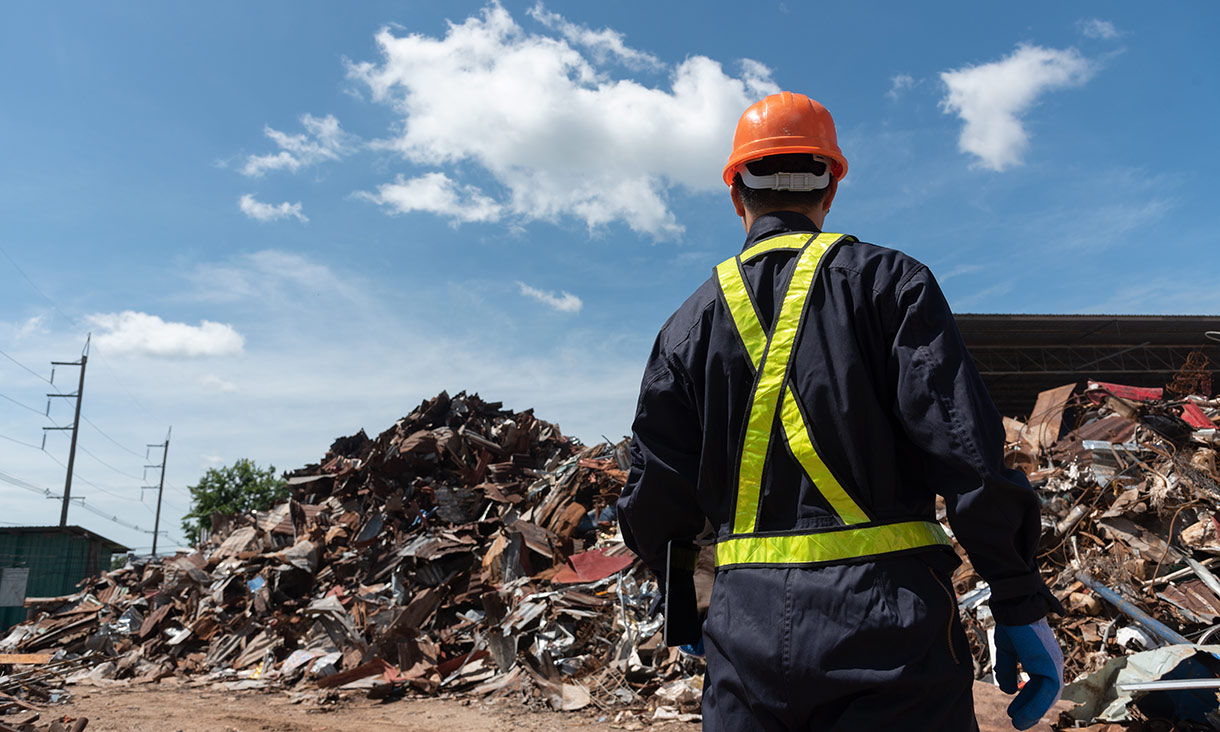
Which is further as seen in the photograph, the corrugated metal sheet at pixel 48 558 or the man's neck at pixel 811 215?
the corrugated metal sheet at pixel 48 558

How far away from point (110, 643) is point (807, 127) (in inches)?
538

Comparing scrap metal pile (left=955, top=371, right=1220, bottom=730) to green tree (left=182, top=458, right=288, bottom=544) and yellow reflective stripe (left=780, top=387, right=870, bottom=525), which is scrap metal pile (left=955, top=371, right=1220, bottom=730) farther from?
green tree (left=182, top=458, right=288, bottom=544)

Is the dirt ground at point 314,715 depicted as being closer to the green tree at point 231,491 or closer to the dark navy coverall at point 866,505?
the dark navy coverall at point 866,505

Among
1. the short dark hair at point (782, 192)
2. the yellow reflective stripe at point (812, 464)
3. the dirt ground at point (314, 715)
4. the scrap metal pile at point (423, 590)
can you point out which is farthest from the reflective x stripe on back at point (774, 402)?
the scrap metal pile at point (423, 590)

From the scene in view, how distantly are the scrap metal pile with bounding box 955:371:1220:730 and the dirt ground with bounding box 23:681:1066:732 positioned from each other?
2.73 meters

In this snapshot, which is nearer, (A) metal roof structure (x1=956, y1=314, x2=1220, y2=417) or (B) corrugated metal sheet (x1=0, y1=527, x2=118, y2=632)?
(A) metal roof structure (x1=956, y1=314, x2=1220, y2=417)

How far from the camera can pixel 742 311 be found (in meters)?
1.79

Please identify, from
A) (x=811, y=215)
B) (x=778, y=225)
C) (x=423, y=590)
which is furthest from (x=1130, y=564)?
(x=423, y=590)

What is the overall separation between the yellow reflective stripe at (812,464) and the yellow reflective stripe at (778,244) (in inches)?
15.0

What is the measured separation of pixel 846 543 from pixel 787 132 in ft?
3.71

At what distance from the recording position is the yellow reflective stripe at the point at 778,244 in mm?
1822

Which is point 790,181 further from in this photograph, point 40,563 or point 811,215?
point 40,563

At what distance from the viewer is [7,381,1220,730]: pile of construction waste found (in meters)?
5.18

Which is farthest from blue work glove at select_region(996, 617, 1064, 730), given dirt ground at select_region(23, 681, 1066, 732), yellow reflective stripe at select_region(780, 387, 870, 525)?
dirt ground at select_region(23, 681, 1066, 732)
